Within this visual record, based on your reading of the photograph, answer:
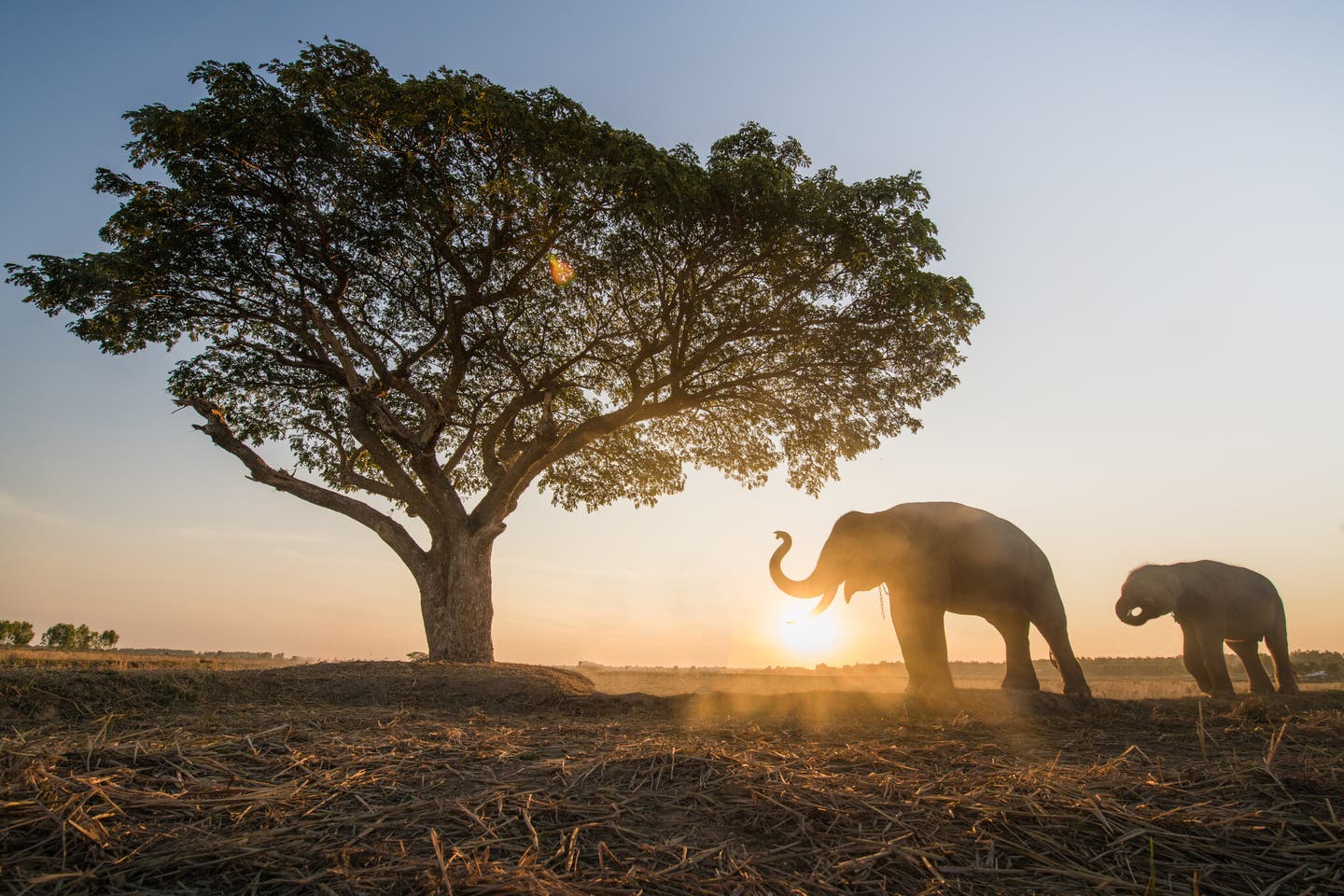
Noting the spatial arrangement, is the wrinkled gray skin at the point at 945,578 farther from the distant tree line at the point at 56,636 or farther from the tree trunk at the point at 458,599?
the distant tree line at the point at 56,636

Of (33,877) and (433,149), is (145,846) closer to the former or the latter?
(33,877)

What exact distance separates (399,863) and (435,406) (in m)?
13.5

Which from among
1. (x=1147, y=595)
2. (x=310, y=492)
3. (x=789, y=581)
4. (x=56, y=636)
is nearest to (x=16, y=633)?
(x=56, y=636)

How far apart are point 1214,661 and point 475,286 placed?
1572 cm

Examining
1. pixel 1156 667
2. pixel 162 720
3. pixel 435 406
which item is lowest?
pixel 1156 667

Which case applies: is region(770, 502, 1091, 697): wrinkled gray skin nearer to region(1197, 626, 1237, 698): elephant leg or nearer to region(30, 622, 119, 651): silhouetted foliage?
region(1197, 626, 1237, 698): elephant leg

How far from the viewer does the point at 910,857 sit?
2.63 metres

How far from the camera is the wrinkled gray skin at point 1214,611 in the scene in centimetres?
1221

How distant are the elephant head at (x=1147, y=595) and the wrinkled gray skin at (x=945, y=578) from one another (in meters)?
2.86

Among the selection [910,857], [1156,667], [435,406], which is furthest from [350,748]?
[1156,667]

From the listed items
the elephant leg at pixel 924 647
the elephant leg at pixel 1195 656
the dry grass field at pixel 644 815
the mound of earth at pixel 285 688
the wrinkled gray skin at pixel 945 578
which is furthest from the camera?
the elephant leg at pixel 1195 656

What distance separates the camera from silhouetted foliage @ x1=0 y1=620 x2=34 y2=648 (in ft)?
147

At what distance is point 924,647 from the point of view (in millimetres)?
9484

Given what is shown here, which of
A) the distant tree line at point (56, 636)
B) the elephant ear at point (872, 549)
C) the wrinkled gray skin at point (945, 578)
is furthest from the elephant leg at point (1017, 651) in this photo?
the distant tree line at point (56, 636)
